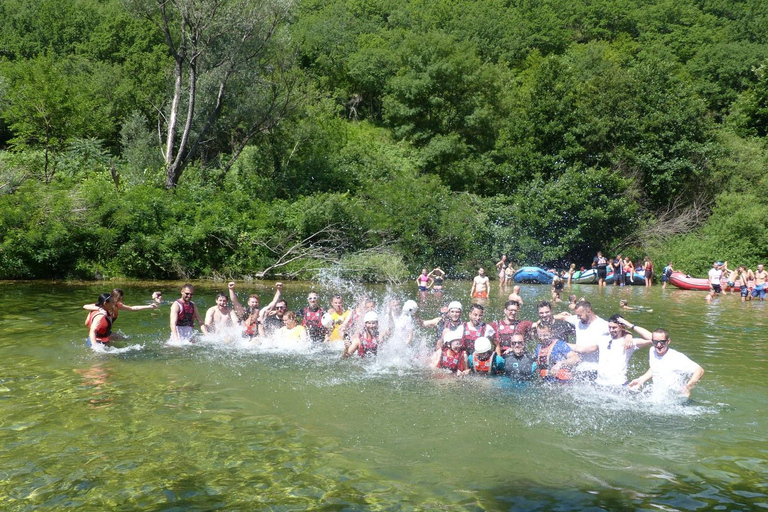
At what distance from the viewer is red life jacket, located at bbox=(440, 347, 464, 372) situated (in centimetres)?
1091

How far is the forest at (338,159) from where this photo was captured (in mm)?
26625

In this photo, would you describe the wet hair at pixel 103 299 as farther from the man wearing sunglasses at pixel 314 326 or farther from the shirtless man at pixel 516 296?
the shirtless man at pixel 516 296

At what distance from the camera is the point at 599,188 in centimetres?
3422

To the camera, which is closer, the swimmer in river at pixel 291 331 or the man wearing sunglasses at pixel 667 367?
the man wearing sunglasses at pixel 667 367

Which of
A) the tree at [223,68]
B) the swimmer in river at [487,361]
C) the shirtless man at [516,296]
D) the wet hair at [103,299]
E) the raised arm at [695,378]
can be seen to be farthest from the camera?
the tree at [223,68]

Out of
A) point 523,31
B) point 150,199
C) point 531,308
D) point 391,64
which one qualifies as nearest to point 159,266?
point 150,199

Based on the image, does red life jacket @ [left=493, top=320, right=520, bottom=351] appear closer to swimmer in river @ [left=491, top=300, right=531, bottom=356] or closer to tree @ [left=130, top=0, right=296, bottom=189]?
swimmer in river @ [left=491, top=300, right=531, bottom=356]

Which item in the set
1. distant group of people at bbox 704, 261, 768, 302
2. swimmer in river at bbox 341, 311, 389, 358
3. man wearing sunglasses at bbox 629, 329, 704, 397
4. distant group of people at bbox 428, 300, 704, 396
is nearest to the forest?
distant group of people at bbox 704, 261, 768, 302

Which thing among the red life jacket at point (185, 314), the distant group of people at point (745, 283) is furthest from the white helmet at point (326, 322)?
the distant group of people at point (745, 283)

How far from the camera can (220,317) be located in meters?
13.9

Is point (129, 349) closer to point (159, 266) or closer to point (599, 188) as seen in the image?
point (159, 266)

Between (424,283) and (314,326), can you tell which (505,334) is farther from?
(424,283)

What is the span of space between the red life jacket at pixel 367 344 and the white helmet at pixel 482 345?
2115 millimetres

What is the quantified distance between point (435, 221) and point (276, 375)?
2069cm
